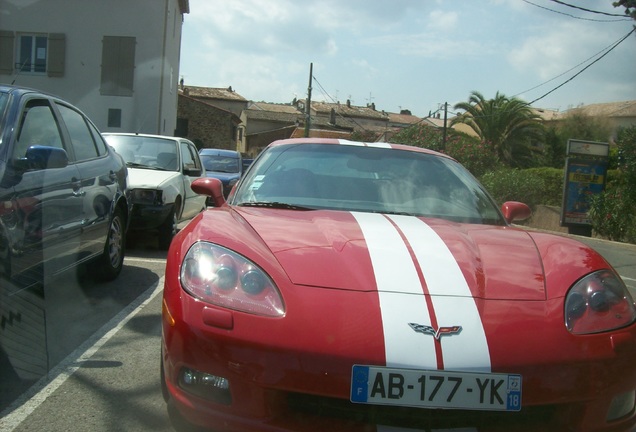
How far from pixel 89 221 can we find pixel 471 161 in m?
26.3

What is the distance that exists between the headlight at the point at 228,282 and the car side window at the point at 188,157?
268 inches

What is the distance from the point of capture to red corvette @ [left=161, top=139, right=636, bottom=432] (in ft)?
6.90

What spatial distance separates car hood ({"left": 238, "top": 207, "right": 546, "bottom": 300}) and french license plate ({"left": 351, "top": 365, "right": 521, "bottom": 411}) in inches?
14.3

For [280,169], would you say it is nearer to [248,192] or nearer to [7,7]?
[248,192]

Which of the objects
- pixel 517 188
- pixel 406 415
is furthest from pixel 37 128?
pixel 517 188

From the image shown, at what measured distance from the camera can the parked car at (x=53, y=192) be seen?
12.0 feet

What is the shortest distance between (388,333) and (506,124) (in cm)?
3511

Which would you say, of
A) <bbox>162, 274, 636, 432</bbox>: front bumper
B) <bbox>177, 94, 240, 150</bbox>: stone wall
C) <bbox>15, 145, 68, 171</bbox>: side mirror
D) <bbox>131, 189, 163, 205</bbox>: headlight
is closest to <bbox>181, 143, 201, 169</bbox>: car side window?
<bbox>131, 189, 163, 205</bbox>: headlight

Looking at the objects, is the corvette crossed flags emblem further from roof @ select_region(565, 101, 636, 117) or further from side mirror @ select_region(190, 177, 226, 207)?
A: roof @ select_region(565, 101, 636, 117)

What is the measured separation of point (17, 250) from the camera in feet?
11.8

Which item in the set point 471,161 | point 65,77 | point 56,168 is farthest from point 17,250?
point 471,161

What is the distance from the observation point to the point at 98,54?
26828 mm

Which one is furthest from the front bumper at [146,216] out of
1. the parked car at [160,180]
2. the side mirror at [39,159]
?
the side mirror at [39,159]

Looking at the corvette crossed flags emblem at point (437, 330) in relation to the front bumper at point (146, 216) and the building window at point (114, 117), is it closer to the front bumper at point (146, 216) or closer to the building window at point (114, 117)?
the front bumper at point (146, 216)
